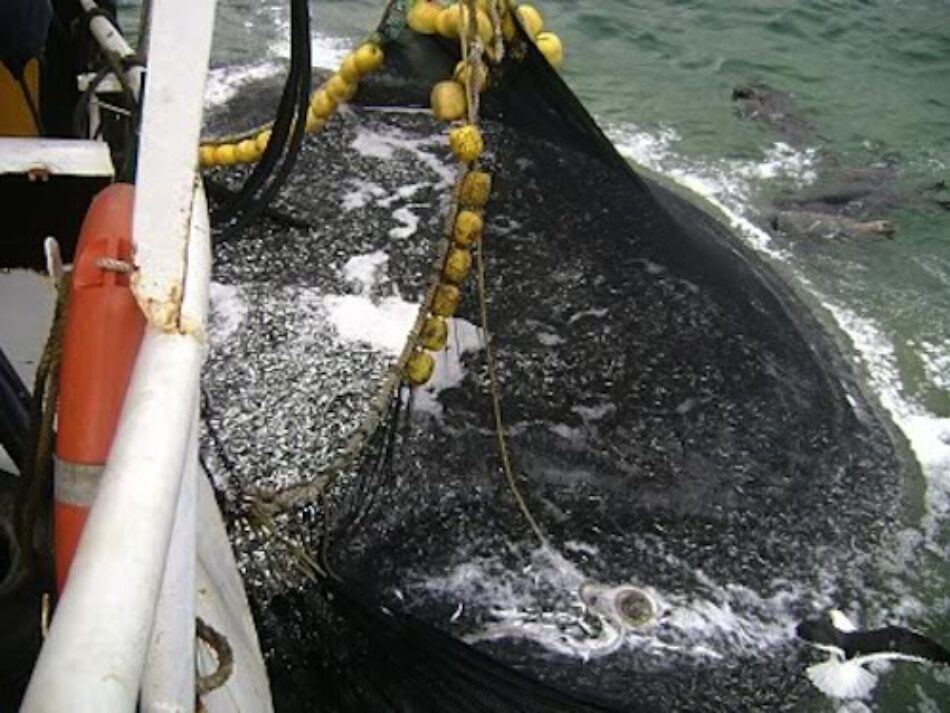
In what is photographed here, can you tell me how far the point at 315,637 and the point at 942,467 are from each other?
143 inches

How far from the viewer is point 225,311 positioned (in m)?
4.55

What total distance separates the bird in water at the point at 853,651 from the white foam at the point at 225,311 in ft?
9.18

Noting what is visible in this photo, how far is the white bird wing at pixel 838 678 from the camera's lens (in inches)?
146

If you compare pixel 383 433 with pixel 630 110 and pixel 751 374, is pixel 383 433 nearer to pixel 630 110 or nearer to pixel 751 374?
pixel 751 374

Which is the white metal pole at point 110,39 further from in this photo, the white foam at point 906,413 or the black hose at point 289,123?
the white foam at point 906,413

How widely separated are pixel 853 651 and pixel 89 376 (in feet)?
10.9

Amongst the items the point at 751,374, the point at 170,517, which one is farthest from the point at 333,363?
the point at 170,517

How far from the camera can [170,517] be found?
1.21 m

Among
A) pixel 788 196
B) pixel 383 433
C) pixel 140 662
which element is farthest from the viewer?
pixel 788 196

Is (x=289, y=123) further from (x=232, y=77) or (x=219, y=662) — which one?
(x=232, y=77)

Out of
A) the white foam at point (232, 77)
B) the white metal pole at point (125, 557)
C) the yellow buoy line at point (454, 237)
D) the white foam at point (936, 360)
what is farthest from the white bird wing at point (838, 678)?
the white foam at point (232, 77)

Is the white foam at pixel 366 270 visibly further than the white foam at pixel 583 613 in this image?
Yes

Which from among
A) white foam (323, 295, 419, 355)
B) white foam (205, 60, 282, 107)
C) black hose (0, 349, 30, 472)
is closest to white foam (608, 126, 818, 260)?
white foam (205, 60, 282, 107)

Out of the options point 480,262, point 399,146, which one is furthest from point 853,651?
point 399,146
